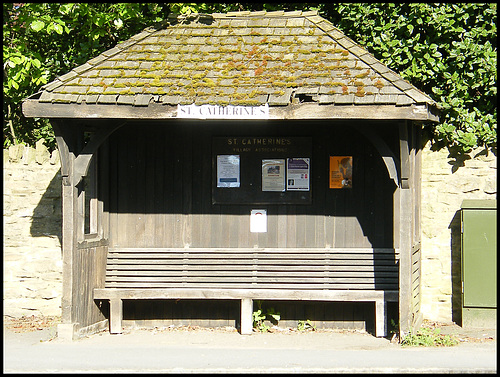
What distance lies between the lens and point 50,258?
11273 millimetres

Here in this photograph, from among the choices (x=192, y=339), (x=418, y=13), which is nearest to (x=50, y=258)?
(x=192, y=339)

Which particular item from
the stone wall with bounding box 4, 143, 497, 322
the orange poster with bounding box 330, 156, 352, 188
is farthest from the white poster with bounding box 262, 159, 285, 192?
the stone wall with bounding box 4, 143, 497, 322

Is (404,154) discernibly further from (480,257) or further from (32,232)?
(32,232)

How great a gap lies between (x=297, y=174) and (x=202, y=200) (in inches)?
50.6

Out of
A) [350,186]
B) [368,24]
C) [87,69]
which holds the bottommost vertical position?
[350,186]

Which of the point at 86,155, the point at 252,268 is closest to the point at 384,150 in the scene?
the point at 252,268

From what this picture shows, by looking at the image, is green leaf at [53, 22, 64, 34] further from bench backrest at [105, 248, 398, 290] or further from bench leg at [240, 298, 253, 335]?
bench leg at [240, 298, 253, 335]

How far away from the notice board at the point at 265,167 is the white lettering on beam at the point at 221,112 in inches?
60.2

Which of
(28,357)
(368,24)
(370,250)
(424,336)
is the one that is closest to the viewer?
(28,357)

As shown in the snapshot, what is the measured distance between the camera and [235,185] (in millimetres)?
10594

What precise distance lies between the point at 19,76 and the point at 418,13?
5619mm

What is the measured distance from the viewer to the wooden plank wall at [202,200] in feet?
34.4

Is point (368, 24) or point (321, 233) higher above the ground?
point (368, 24)

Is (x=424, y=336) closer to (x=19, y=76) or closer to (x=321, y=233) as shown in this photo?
(x=321, y=233)
